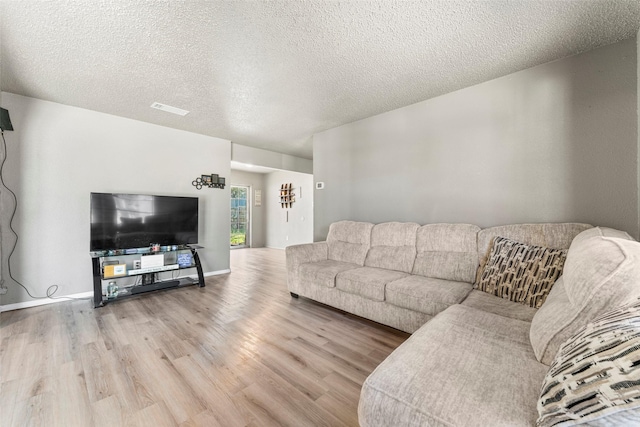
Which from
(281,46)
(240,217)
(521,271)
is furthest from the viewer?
(240,217)

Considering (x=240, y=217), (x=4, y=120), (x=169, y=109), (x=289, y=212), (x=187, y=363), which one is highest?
(x=169, y=109)

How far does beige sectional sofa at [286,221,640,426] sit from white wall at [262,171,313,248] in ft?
15.1

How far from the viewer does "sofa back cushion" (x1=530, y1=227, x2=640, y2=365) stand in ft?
2.69

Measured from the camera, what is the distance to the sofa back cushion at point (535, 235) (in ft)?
6.22

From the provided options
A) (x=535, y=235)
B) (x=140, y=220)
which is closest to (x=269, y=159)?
(x=140, y=220)

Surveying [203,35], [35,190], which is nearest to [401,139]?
[203,35]

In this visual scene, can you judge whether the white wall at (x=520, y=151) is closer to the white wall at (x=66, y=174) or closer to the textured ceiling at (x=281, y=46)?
the textured ceiling at (x=281, y=46)

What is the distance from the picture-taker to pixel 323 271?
2.68 m

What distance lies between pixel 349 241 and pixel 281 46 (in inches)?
87.0

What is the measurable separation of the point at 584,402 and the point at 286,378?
4.71 ft

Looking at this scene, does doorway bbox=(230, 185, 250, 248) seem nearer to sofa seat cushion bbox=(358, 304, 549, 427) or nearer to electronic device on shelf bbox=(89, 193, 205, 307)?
electronic device on shelf bbox=(89, 193, 205, 307)

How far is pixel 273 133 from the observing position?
13.4 feet

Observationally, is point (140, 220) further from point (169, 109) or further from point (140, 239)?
point (169, 109)

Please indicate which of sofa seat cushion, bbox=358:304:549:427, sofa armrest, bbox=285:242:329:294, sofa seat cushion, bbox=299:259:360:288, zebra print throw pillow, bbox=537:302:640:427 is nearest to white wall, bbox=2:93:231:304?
sofa armrest, bbox=285:242:329:294
